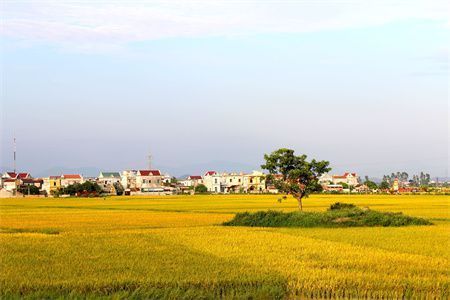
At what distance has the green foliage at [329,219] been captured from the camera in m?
31.2

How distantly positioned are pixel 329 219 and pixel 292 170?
280 inches

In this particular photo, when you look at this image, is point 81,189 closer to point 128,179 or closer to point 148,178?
point 148,178

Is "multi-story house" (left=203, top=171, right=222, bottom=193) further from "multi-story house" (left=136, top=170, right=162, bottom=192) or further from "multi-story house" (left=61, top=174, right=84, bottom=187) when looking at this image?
"multi-story house" (left=61, top=174, right=84, bottom=187)

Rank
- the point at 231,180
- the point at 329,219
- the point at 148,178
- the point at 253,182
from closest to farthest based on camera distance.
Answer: the point at 329,219 → the point at 148,178 → the point at 253,182 → the point at 231,180

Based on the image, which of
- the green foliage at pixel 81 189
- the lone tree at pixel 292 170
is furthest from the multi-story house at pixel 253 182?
the lone tree at pixel 292 170

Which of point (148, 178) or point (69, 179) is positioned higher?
point (69, 179)

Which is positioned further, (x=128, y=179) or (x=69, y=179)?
(x=128, y=179)

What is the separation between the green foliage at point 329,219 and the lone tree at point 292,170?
5.19 metres

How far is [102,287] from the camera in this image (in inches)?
524

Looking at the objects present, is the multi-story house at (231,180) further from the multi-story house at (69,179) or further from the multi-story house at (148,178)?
the multi-story house at (69,179)

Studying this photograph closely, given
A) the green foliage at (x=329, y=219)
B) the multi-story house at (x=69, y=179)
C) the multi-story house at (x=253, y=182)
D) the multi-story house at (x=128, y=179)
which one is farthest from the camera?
the multi-story house at (x=128, y=179)

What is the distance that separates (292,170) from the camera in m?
38.2

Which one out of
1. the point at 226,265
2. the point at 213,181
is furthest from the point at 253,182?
the point at 226,265

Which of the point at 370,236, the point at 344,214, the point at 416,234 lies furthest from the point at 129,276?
the point at 344,214
